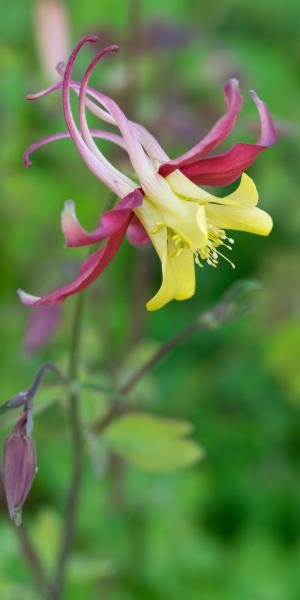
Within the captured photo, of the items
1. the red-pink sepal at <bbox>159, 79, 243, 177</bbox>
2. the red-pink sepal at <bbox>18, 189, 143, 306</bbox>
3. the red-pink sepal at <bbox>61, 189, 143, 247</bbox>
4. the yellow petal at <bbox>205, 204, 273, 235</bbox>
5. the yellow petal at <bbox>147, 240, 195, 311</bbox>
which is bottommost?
the yellow petal at <bbox>147, 240, 195, 311</bbox>

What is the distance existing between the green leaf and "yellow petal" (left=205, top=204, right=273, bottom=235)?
0.64m

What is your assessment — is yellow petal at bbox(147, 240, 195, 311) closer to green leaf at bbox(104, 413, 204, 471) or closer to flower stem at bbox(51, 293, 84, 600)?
flower stem at bbox(51, 293, 84, 600)

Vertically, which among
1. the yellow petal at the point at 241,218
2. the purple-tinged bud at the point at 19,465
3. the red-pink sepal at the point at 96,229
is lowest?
the purple-tinged bud at the point at 19,465

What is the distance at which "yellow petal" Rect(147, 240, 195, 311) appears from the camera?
1.28m

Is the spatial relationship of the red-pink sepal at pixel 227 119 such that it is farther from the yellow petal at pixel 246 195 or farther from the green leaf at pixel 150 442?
the green leaf at pixel 150 442

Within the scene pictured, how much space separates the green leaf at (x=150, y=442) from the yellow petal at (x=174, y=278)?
0.60 metres

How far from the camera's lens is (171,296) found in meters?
1.29

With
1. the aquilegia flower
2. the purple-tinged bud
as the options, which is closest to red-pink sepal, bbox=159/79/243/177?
the aquilegia flower

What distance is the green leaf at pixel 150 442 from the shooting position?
1.89 m

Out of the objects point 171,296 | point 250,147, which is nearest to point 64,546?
point 171,296

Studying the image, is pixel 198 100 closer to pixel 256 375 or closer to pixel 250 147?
pixel 256 375

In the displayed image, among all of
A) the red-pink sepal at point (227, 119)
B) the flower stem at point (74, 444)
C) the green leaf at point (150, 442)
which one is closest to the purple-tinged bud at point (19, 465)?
the flower stem at point (74, 444)

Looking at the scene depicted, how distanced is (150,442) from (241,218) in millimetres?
723

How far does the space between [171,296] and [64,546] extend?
69 cm
